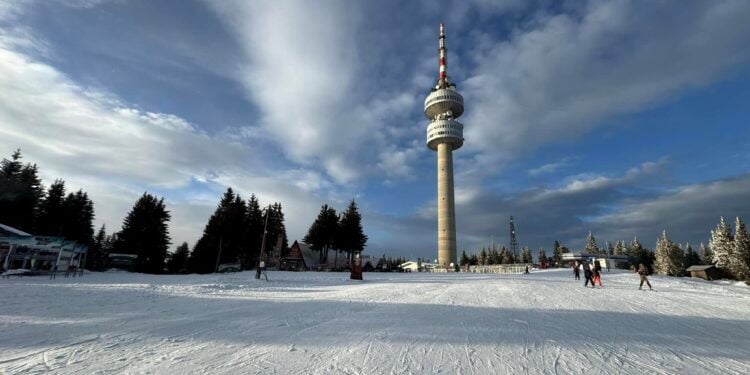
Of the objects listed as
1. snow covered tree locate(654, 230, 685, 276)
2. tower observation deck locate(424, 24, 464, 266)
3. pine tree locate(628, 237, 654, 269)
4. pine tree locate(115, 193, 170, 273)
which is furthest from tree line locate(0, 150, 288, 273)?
pine tree locate(628, 237, 654, 269)

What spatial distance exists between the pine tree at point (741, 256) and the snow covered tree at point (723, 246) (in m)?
5.14

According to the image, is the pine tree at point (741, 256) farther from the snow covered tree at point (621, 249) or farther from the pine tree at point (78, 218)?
the pine tree at point (78, 218)

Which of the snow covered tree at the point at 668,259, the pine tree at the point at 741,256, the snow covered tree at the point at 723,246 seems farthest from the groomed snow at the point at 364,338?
the snow covered tree at the point at 668,259

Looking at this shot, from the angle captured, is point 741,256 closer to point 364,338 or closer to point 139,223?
point 364,338

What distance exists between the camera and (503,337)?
307 inches

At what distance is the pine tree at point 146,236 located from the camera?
52250mm

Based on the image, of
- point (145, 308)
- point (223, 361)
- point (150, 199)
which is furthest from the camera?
point (150, 199)

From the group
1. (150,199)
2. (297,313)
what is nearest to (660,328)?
(297,313)

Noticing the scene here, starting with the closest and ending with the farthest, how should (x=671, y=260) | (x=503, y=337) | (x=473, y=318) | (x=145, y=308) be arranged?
1. (x=503, y=337)
2. (x=473, y=318)
3. (x=145, y=308)
4. (x=671, y=260)

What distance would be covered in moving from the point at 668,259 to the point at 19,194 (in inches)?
4523

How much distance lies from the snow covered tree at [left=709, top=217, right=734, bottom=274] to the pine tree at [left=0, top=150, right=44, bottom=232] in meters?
102

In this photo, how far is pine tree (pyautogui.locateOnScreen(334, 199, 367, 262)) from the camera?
207 ft

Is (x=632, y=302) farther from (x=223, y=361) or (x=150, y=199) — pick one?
(x=150, y=199)

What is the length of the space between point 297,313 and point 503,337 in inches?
229
